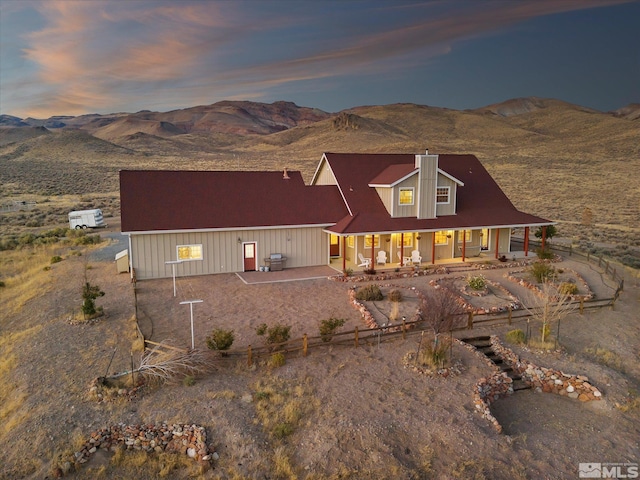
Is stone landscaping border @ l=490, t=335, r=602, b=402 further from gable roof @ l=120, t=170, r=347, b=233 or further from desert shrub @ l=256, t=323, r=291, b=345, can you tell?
gable roof @ l=120, t=170, r=347, b=233

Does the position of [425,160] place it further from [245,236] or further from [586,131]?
Answer: [586,131]

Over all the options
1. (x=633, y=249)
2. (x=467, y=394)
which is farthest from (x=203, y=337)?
(x=633, y=249)

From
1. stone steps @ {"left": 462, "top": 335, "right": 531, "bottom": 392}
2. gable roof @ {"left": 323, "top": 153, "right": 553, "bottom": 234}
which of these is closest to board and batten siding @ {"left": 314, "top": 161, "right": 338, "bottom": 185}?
gable roof @ {"left": 323, "top": 153, "right": 553, "bottom": 234}

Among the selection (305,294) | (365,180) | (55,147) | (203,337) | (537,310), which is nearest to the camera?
(203,337)

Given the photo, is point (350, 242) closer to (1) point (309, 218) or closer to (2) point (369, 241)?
(2) point (369, 241)

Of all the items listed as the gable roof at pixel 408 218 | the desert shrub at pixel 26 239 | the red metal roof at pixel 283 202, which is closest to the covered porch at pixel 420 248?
the gable roof at pixel 408 218

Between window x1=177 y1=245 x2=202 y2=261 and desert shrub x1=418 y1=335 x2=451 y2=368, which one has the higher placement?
window x1=177 y1=245 x2=202 y2=261

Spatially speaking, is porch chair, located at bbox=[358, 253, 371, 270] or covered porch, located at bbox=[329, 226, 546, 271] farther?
covered porch, located at bbox=[329, 226, 546, 271]
